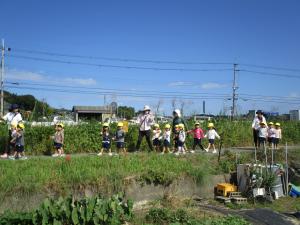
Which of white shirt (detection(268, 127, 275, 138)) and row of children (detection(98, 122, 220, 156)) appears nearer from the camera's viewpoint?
row of children (detection(98, 122, 220, 156))

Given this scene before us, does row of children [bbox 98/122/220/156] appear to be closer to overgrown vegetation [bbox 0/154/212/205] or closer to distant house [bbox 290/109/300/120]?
overgrown vegetation [bbox 0/154/212/205]

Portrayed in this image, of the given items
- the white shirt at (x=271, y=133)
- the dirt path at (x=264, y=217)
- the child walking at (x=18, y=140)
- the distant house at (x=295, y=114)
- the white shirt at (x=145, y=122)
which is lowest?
the dirt path at (x=264, y=217)

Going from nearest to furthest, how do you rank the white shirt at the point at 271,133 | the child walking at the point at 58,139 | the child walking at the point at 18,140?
the child walking at the point at 18,140 < the child walking at the point at 58,139 < the white shirt at the point at 271,133

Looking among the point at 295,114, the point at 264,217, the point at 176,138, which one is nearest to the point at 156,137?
the point at 176,138

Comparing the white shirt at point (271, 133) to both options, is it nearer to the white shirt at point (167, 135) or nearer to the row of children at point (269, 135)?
A: the row of children at point (269, 135)

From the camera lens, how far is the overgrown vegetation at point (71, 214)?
313 inches

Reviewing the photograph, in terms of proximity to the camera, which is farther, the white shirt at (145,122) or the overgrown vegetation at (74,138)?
the overgrown vegetation at (74,138)

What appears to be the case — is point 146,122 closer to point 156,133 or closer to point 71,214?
point 156,133

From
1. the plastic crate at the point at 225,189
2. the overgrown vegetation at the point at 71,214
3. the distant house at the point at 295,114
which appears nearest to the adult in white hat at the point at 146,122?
the plastic crate at the point at 225,189

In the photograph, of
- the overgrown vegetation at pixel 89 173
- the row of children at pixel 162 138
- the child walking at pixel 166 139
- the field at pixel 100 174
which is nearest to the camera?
the field at pixel 100 174

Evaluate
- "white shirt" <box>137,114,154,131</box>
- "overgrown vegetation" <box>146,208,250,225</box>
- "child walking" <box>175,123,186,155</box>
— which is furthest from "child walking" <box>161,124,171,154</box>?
"overgrown vegetation" <box>146,208,250,225</box>

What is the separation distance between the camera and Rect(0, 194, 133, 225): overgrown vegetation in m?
7.96

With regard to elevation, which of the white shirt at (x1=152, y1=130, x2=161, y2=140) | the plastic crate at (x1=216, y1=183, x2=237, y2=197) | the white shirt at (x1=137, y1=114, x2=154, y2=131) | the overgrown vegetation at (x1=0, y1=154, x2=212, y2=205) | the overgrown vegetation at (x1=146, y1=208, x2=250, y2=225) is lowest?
the overgrown vegetation at (x1=146, y1=208, x2=250, y2=225)

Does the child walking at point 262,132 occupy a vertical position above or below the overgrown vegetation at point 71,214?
above
